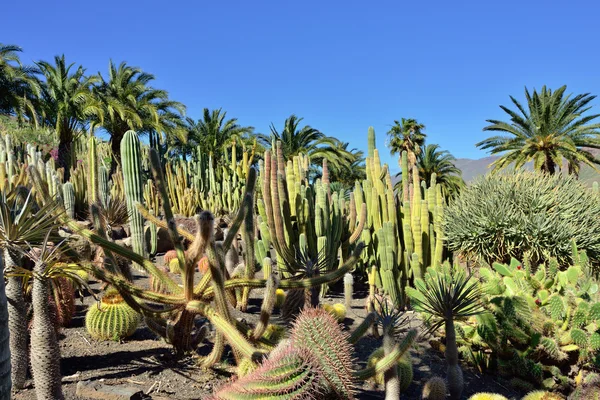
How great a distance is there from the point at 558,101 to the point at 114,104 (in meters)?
19.4

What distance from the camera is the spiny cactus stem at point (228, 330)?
2912 millimetres

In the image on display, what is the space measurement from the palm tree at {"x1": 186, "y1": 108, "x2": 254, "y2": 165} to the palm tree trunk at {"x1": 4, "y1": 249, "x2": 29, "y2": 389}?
20292 millimetres

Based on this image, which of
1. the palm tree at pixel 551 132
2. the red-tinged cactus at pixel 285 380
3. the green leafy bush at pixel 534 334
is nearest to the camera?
the red-tinged cactus at pixel 285 380

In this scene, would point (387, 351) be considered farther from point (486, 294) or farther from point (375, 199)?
point (375, 199)

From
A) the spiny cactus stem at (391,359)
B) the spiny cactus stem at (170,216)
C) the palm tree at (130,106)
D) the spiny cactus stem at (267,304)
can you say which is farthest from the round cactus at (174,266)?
the palm tree at (130,106)

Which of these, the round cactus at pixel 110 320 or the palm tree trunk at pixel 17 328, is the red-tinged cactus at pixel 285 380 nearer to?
the palm tree trunk at pixel 17 328

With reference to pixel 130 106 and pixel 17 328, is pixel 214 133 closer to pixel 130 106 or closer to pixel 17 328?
pixel 130 106

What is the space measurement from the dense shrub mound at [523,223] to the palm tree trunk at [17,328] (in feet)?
23.6

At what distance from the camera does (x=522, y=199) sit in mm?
8898

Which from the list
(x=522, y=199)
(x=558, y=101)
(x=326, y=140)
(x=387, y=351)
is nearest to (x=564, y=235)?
(x=522, y=199)

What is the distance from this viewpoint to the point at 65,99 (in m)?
20.3

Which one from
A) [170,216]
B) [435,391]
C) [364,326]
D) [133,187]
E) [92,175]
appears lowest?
[435,391]

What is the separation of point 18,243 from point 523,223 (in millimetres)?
8418

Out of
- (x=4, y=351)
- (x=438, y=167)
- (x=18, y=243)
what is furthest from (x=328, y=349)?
(x=438, y=167)
